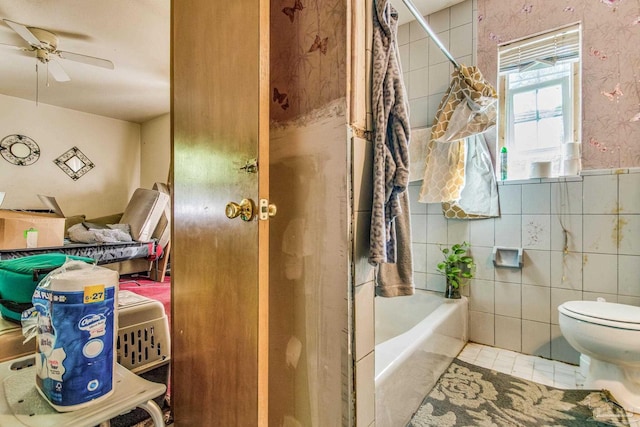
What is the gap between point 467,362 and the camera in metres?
1.96

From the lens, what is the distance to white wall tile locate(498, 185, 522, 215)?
6.94ft

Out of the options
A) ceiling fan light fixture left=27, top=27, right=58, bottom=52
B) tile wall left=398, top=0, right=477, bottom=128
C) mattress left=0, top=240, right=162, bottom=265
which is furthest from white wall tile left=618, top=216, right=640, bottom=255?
ceiling fan light fixture left=27, top=27, right=58, bottom=52

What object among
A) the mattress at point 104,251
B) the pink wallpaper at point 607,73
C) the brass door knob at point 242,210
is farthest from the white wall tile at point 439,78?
the mattress at point 104,251

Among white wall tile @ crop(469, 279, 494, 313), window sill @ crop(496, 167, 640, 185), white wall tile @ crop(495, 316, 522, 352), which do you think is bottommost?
white wall tile @ crop(495, 316, 522, 352)

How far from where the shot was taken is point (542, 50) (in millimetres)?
2080

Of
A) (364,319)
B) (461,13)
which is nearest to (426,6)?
(461,13)

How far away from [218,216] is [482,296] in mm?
2028

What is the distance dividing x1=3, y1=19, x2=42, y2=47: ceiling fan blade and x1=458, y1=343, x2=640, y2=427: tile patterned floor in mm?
3863

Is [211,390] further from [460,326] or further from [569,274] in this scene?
[569,274]

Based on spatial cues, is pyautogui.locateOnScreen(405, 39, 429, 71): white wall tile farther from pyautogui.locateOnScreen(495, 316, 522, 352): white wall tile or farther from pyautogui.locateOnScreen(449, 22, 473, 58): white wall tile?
pyautogui.locateOnScreen(495, 316, 522, 352): white wall tile

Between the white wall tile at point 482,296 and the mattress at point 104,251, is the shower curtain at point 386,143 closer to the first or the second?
the white wall tile at point 482,296

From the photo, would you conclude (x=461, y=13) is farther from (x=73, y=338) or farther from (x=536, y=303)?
(x=73, y=338)

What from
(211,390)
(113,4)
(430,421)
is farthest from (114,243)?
(430,421)

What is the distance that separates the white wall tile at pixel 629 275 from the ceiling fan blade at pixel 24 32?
4.21 metres
